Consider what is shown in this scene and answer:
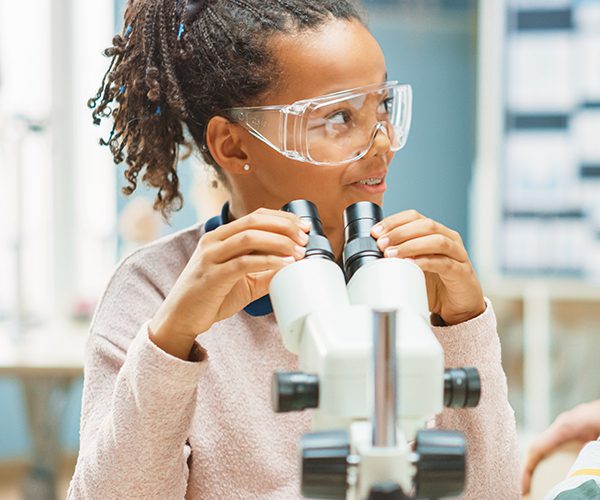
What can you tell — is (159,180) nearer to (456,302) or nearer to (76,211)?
(456,302)

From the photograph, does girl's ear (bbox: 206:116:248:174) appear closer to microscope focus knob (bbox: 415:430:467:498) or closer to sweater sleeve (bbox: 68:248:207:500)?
sweater sleeve (bbox: 68:248:207:500)

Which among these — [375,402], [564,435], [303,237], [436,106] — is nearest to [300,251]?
[303,237]

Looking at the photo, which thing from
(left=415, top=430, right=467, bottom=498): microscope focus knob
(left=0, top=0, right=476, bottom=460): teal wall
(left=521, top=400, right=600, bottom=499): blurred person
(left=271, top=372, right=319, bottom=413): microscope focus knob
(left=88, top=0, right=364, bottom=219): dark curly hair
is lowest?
(left=521, top=400, right=600, bottom=499): blurred person

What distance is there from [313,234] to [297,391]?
23 centimetres

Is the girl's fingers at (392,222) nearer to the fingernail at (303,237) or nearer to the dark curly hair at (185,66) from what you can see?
the fingernail at (303,237)

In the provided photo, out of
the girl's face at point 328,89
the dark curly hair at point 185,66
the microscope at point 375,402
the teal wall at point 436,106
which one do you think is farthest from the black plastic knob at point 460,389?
the teal wall at point 436,106

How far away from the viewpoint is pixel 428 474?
0.63 metres

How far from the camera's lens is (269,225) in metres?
0.85

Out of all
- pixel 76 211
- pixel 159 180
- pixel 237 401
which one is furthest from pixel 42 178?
pixel 237 401

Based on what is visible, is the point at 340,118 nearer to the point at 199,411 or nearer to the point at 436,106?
the point at 199,411

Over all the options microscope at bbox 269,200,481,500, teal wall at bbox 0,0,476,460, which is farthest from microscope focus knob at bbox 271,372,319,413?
teal wall at bbox 0,0,476,460

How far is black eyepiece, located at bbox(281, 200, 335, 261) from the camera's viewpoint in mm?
810

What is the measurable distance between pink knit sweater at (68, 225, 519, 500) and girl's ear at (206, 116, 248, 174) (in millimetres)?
124

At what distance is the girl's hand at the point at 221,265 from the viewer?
2.73 ft
